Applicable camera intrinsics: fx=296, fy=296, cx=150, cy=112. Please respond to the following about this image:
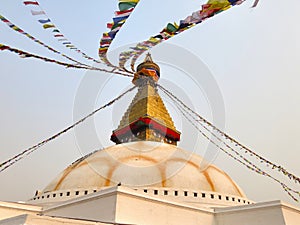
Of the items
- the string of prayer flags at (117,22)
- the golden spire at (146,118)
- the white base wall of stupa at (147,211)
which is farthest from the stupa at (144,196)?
the golden spire at (146,118)

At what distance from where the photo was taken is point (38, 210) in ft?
41.0

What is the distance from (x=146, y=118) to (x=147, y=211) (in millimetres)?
12032

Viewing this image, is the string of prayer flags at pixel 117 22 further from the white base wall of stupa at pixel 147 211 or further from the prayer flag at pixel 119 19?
the white base wall of stupa at pixel 147 211

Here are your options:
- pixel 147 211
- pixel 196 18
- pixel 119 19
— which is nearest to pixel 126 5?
pixel 119 19

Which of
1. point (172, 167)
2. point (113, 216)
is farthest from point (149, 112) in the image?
point (113, 216)

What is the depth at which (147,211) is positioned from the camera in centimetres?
1034

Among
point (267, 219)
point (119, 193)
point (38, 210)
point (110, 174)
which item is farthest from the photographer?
point (110, 174)

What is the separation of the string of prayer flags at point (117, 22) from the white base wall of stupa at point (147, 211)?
15.5 feet

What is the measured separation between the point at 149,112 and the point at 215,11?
54.3 ft

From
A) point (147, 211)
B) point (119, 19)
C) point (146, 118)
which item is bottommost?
point (147, 211)

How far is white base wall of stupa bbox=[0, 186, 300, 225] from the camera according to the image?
988 centimetres

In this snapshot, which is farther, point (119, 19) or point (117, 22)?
point (117, 22)

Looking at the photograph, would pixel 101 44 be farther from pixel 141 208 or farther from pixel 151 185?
pixel 151 185

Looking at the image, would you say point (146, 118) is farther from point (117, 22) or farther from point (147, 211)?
point (117, 22)
